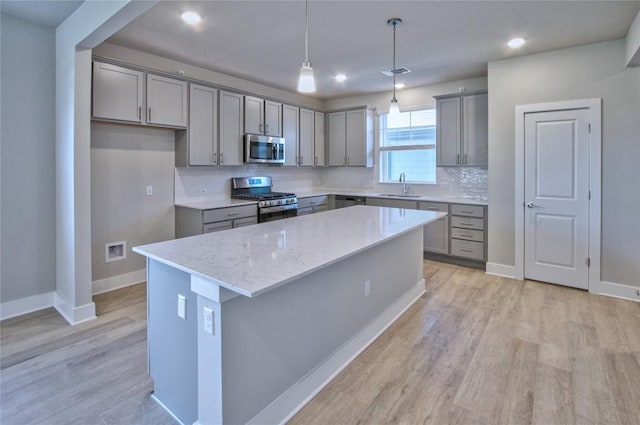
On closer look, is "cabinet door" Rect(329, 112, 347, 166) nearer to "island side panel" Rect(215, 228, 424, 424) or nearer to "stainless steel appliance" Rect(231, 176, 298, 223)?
"stainless steel appliance" Rect(231, 176, 298, 223)

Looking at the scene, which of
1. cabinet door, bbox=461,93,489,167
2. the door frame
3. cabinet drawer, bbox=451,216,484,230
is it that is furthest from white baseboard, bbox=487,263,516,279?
cabinet door, bbox=461,93,489,167

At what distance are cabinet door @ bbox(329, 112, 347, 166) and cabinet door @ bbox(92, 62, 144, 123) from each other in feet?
11.0

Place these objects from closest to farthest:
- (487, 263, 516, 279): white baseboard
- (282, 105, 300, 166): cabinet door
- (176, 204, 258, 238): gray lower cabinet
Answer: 1. (176, 204, 258, 238): gray lower cabinet
2. (487, 263, 516, 279): white baseboard
3. (282, 105, 300, 166): cabinet door

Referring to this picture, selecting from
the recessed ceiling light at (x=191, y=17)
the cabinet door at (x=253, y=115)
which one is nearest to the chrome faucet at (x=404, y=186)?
the cabinet door at (x=253, y=115)

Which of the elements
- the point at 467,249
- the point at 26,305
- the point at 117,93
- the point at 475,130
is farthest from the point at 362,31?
the point at 26,305

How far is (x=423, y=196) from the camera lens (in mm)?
5555

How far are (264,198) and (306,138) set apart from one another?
1.67 m

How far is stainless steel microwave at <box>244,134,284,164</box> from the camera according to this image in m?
4.79

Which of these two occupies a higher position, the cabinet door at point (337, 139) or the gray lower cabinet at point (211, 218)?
the cabinet door at point (337, 139)

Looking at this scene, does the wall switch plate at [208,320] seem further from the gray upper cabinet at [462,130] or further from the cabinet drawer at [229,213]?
the gray upper cabinet at [462,130]

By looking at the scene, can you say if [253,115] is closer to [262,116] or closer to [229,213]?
[262,116]

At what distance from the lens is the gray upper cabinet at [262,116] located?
4.83 meters

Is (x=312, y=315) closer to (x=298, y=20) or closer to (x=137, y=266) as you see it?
(x=298, y=20)

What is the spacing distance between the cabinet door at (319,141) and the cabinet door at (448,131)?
2097 millimetres
